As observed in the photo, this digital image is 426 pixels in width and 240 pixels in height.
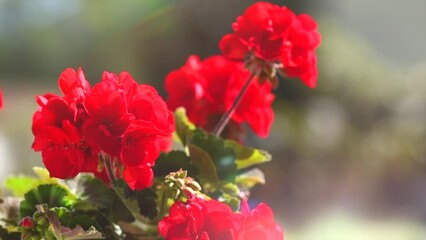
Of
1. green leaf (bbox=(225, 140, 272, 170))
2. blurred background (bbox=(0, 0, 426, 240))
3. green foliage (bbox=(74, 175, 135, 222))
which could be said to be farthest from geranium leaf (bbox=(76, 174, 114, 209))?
blurred background (bbox=(0, 0, 426, 240))

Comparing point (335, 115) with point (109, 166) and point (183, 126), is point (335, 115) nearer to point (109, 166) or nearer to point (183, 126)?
point (183, 126)

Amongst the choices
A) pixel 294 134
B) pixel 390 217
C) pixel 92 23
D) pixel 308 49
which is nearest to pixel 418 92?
pixel 294 134

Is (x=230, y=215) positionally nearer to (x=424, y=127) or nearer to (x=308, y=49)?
(x=308, y=49)

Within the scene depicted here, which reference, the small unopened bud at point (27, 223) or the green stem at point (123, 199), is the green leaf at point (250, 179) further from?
the small unopened bud at point (27, 223)

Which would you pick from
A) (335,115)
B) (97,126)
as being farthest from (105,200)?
(335,115)

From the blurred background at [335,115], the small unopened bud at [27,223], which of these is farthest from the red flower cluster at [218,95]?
the blurred background at [335,115]

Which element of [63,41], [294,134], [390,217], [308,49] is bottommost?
[308,49]
